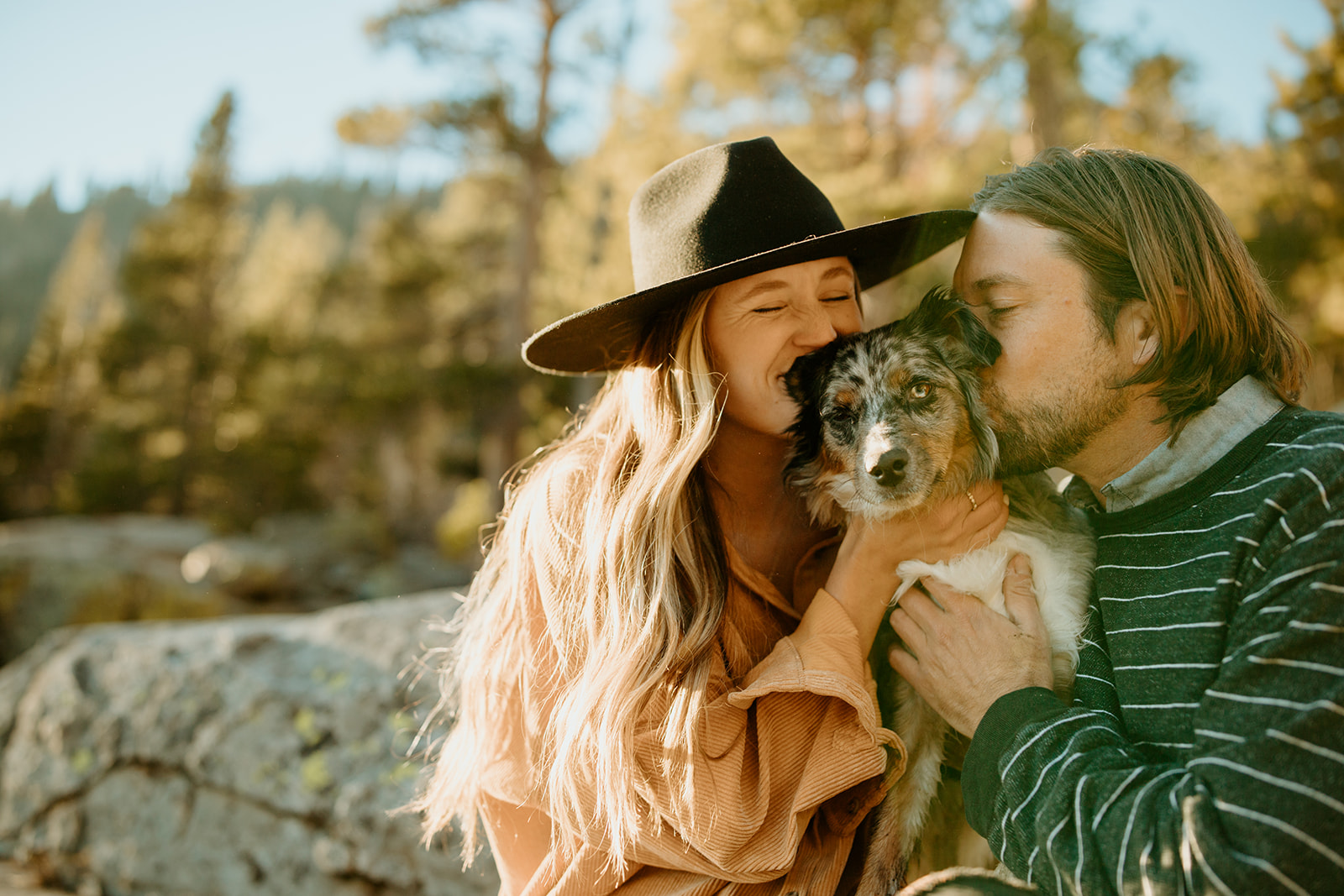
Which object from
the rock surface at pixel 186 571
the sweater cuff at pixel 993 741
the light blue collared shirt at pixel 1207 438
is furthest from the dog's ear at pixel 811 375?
the rock surface at pixel 186 571

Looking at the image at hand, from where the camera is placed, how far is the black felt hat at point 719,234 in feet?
7.59

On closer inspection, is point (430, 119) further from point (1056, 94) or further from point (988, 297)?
point (988, 297)

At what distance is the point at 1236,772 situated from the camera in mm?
1405

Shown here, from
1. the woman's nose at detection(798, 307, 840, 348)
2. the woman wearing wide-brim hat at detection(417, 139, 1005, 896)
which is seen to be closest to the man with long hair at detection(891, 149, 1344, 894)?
the woman wearing wide-brim hat at detection(417, 139, 1005, 896)

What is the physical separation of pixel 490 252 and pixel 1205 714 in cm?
2229

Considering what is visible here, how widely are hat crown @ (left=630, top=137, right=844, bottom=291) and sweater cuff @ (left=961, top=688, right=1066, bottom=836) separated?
4.48ft

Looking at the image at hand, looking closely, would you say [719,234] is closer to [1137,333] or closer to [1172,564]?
[1137,333]

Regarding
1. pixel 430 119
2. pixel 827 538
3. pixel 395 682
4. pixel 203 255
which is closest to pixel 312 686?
pixel 395 682

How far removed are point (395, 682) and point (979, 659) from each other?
3242 mm

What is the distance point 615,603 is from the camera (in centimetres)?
221

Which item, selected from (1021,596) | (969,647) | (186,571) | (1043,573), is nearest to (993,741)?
(969,647)

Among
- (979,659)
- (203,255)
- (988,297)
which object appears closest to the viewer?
(979,659)

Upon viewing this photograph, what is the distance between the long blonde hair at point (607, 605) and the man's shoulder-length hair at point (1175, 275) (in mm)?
1089

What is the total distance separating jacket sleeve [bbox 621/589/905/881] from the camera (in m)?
2.00
